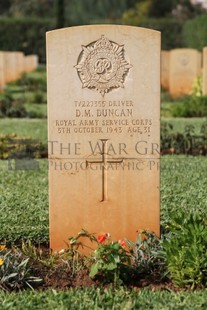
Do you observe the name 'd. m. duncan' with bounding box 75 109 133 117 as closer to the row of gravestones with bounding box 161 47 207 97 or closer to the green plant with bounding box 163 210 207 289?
the green plant with bounding box 163 210 207 289

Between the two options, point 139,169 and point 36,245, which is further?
point 36,245

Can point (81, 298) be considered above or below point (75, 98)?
below

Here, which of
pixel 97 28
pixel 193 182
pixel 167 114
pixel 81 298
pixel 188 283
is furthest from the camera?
pixel 167 114

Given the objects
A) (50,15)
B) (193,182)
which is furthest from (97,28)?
(50,15)

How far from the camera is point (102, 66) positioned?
174 inches

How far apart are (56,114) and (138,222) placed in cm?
91

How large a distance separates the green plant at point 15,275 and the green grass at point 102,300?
0.14 meters

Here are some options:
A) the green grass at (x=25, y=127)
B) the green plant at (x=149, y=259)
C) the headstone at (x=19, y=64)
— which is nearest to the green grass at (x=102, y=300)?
the green plant at (x=149, y=259)

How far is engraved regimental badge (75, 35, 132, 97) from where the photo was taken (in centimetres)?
441

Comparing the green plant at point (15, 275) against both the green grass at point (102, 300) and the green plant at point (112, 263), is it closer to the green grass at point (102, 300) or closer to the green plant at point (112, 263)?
the green grass at point (102, 300)

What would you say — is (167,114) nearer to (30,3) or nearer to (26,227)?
(26,227)

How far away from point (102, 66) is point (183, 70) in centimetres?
1313

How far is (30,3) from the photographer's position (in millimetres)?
49750

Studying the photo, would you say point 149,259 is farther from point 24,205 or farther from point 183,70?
point 183,70
